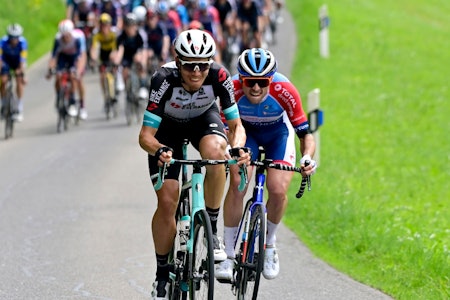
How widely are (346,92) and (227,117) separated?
17.5m

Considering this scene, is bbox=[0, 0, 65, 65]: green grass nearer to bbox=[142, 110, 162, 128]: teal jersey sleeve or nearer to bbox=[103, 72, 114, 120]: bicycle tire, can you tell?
bbox=[103, 72, 114, 120]: bicycle tire

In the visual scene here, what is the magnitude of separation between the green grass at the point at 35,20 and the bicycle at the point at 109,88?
379 inches

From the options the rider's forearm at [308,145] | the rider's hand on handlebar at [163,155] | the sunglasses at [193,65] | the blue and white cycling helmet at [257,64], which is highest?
the blue and white cycling helmet at [257,64]

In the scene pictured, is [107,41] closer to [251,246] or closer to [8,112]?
[8,112]

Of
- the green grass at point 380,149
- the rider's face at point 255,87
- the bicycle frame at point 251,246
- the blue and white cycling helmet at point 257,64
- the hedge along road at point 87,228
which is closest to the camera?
the bicycle frame at point 251,246

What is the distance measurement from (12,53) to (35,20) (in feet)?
47.1

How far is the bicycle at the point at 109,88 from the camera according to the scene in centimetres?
2118

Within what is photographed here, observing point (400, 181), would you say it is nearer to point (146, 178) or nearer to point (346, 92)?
point (146, 178)

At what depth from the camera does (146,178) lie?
15.3 meters

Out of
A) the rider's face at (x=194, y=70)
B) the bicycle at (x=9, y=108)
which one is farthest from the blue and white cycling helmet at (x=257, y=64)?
the bicycle at (x=9, y=108)

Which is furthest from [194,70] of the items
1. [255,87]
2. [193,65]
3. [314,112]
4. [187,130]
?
[314,112]

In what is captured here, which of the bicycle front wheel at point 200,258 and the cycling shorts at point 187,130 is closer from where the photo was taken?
the bicycle front wheel at point 200,258

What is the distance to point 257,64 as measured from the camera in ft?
26.8

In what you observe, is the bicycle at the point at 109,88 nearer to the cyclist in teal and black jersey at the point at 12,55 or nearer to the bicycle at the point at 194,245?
the cyclist in teal and black jersey at the point at 12,55
